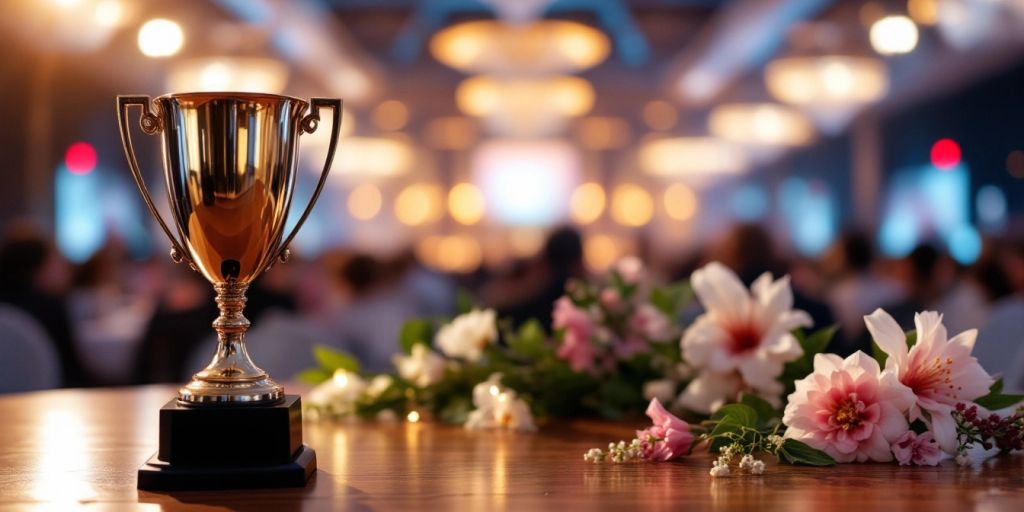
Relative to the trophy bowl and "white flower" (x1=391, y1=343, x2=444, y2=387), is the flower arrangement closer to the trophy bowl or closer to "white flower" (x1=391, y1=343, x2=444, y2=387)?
"white flower" (x1=391, y1=343, x2=444, y2=387)

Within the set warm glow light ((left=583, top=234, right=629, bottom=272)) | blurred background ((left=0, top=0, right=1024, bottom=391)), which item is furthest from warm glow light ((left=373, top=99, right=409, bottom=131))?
warm glow light ((left=583, top=234, right=629, bottom=272))

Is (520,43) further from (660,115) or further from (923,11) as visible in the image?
(660,115)

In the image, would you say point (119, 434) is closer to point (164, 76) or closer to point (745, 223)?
point (745, 223)

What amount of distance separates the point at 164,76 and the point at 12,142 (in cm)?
140

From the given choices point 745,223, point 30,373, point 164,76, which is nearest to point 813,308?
point 745,223

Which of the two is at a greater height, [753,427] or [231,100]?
[231,100]

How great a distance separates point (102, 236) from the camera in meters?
8.22

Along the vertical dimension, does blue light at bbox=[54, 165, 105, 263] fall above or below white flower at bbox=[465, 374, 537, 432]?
above

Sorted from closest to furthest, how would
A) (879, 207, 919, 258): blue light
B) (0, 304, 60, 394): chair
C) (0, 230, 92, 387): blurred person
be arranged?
(0, 304, 60, 394): chair → (0, 230, 92, 387): blurred person → (879, 207, 919, 258): blue light

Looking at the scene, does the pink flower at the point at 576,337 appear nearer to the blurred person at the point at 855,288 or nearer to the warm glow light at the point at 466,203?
the blurred person at the point at 855,288

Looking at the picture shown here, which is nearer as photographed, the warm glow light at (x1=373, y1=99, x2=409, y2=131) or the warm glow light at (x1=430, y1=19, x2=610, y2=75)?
the warm glow light at (x1=430, y1=19, x2=610, y2=75)

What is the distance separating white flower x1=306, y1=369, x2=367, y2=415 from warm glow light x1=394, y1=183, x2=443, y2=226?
9.72 meters

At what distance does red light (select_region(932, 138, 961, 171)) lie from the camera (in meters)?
8.20

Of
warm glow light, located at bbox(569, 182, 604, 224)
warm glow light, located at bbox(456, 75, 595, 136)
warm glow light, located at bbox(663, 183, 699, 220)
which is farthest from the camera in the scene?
warm glow light, located at bbox(569, 182, 604, 224)
